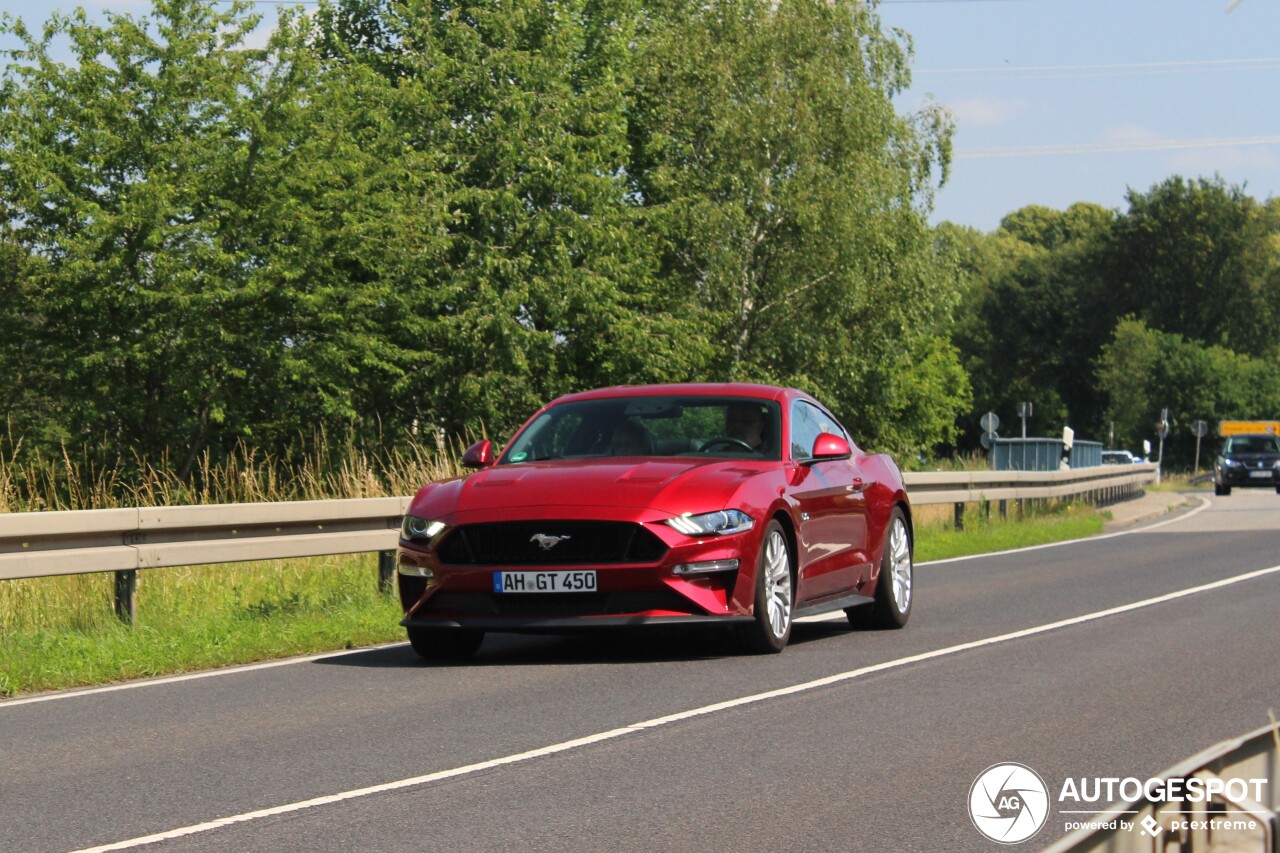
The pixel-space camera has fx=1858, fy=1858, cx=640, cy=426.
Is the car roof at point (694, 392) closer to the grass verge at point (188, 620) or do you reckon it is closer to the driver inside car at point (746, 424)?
the driver inside car at point (746, 424)

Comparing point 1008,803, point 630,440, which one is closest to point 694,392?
point 630,440

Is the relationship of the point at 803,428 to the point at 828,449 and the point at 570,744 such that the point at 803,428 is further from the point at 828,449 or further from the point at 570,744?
the point at 570,744

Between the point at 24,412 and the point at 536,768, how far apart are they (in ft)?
82.0

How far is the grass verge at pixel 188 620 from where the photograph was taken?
409 inches

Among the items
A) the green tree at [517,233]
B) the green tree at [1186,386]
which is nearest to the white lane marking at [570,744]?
the green tree at [517,233]

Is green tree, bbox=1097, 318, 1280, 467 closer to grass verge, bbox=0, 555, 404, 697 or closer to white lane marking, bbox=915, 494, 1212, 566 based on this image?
white lane marking, bbox=915, 494, 1212, 566

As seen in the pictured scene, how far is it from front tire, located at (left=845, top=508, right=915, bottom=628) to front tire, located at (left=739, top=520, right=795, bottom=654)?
1553 mm

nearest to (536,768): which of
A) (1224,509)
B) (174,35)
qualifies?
(174,35)

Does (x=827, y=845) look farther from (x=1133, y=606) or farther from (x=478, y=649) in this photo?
(x=1133, y=606)

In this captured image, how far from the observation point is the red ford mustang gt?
10.0 meters

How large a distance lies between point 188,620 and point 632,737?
5.38 metres

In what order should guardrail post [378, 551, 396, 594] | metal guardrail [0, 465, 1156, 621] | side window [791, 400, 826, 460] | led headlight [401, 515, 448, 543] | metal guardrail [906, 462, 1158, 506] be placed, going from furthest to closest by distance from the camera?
metal guardrail [906, 462, 1158, 506] < guardrail post [378, 551, 396, 594] < side window [791, 400, 826, 460] < metal guardrail [0, 465, 1156, 621] < led headlight [401, 515, 448, 543]

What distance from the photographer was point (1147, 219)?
9556cm

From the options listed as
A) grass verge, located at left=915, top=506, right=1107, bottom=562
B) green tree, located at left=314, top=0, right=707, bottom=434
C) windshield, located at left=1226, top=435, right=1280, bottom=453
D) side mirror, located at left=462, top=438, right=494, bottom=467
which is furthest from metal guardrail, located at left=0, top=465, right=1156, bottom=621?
windshield, located at left=1226, top=435, right=1280, bottom=453
